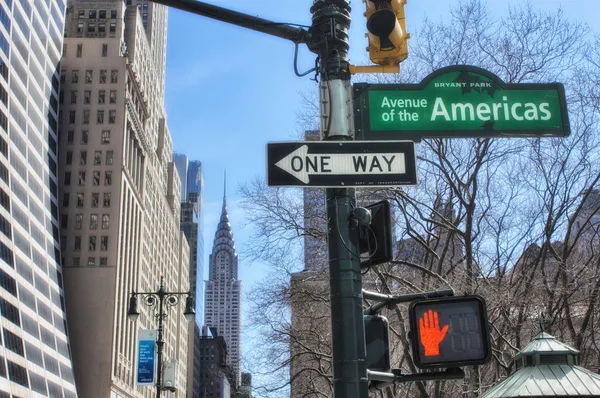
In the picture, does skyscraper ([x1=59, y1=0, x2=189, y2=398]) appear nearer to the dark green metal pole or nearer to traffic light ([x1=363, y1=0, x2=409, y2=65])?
the dark green metal pole

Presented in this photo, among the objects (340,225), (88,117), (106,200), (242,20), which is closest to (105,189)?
(106,200)

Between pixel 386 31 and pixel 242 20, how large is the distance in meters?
1.15

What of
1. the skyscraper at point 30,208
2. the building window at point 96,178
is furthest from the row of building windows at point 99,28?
the building window at point 96,178

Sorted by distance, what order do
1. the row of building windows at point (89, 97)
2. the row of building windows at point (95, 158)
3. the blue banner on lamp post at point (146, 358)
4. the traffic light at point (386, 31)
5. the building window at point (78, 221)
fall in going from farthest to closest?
the row of building windows at point (89, 97), the row of building windows at point (95, 158), the building window at point (78, 221), the blue banner on lamp post at point (146, 358), the traffic light at point (386, 31)

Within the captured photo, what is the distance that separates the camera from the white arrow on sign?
518 centimetres

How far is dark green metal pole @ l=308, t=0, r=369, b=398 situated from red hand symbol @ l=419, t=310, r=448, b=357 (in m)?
0.44

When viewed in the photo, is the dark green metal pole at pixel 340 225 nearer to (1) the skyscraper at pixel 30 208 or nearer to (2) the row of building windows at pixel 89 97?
(1) the skyscraper at pixel 30 208

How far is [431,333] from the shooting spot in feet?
16.6

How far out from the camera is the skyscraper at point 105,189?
8894cm

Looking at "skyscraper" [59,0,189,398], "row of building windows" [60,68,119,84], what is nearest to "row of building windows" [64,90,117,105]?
"skyscraper" [59,0,189,398]

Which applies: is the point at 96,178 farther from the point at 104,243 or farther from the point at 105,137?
the point at 104,243

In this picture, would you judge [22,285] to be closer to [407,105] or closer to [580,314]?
[580,314]

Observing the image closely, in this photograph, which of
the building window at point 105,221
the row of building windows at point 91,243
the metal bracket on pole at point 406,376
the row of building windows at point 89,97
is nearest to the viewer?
the metal bracket on pole at point 406,376

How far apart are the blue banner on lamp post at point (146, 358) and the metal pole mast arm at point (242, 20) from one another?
74.2 feet
